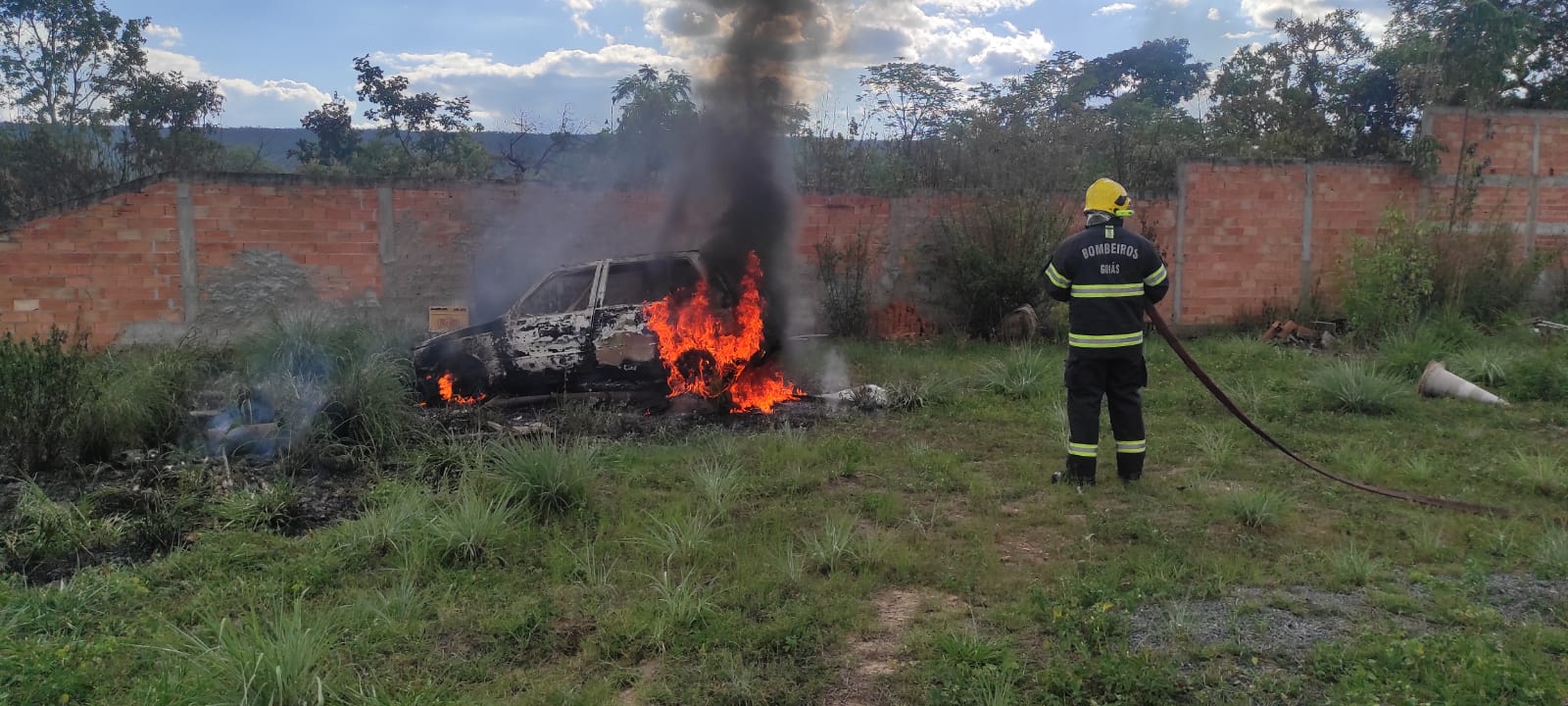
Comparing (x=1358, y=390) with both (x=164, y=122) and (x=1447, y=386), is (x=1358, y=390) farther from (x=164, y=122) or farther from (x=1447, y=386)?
(x=164, y=122)

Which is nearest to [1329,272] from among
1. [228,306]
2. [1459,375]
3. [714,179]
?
[1459,375]

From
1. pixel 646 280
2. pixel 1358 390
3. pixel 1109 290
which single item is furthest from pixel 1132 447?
pixel 646 280

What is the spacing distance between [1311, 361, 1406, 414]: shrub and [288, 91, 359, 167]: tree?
17.0m

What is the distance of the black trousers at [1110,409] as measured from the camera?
515 cm

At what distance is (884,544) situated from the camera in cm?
406

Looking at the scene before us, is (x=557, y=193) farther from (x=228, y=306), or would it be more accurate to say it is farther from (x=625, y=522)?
(x=625, y=522)

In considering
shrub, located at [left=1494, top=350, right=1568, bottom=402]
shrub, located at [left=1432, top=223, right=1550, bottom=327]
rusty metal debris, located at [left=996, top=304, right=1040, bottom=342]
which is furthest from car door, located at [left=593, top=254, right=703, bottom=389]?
shrub, located at [left=1432, top=223, right=1550, bottom=327]

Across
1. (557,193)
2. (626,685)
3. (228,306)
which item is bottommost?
(626,685)

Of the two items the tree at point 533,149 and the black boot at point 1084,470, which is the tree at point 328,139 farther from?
the black boot at point 1084,470

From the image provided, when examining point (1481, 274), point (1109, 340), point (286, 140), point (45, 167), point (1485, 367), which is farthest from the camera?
point (286, 140)

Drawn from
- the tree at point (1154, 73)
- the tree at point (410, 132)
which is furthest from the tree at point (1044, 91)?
the tree at point (410, 132)

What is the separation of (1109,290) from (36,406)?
665 centimetres

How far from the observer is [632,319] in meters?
7.51

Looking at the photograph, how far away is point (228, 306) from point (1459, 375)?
12.4 m
